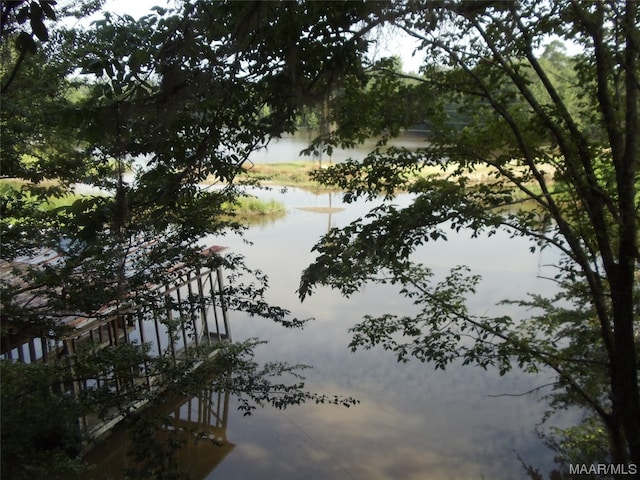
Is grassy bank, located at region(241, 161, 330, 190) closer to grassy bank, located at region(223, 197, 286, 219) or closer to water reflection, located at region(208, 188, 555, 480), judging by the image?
grassy bank, located at region(223, 197, 286, 219)

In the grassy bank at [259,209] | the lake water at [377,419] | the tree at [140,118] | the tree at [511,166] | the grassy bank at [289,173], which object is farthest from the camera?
the grassy bank at [289,173]

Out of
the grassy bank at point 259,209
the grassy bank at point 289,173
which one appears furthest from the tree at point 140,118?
the grassy bank at point 289,173

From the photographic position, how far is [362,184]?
3502mm

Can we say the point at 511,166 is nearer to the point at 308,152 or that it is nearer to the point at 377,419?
the point at 308,152

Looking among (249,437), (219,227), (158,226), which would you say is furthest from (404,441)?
(158,226)

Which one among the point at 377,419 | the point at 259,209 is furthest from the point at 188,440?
the point at 259,209

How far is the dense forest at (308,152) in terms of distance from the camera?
1981 millimetres

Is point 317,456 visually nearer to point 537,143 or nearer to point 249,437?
point 249,437

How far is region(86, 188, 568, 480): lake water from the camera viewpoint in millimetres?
5215

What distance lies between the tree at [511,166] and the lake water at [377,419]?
0.82 meters

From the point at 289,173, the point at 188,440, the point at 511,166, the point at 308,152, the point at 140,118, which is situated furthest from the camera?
the point at 289,173

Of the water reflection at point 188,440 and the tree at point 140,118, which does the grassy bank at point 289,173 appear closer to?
the water reflection at point 188,440

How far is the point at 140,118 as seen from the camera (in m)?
1.81

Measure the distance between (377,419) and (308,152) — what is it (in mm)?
4532
